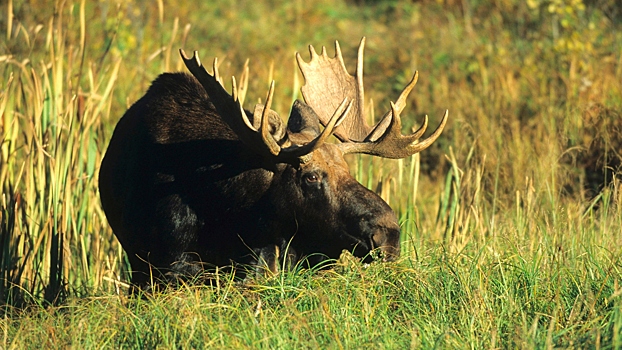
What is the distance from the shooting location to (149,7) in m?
11.6

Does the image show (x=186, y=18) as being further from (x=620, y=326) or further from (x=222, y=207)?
(x=620, y=326)

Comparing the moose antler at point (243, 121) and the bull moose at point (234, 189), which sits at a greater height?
the moose antler at point (243, 121)

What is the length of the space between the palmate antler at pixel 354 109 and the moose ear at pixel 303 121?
137mm

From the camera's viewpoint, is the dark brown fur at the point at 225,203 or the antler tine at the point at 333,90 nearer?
the dark brown fur at the point at 225,203

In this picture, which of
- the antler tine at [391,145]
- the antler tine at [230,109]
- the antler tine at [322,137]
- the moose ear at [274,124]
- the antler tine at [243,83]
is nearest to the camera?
the antler tine at [322,137]

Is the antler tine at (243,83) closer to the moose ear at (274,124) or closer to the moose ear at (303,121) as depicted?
the moose ear at (303,121)

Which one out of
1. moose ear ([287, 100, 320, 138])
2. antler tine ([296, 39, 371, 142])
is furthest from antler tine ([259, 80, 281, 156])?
antler tine ([296, 39, 371, 142])

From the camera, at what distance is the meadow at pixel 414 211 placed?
401 centimetres

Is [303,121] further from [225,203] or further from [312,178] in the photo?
[225,203]

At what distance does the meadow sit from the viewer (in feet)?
13.1

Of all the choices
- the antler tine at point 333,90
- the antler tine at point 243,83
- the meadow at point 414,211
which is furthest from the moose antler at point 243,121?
the antler tine at point 243,83

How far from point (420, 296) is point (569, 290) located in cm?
66

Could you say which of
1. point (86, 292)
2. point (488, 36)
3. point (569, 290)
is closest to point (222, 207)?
point (86, 292)

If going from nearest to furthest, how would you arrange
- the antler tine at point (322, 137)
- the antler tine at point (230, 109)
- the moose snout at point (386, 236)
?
the antler tine at point (322, 137) < the moose snout at point (386, 236) < the antler tine at point (230, 109)
